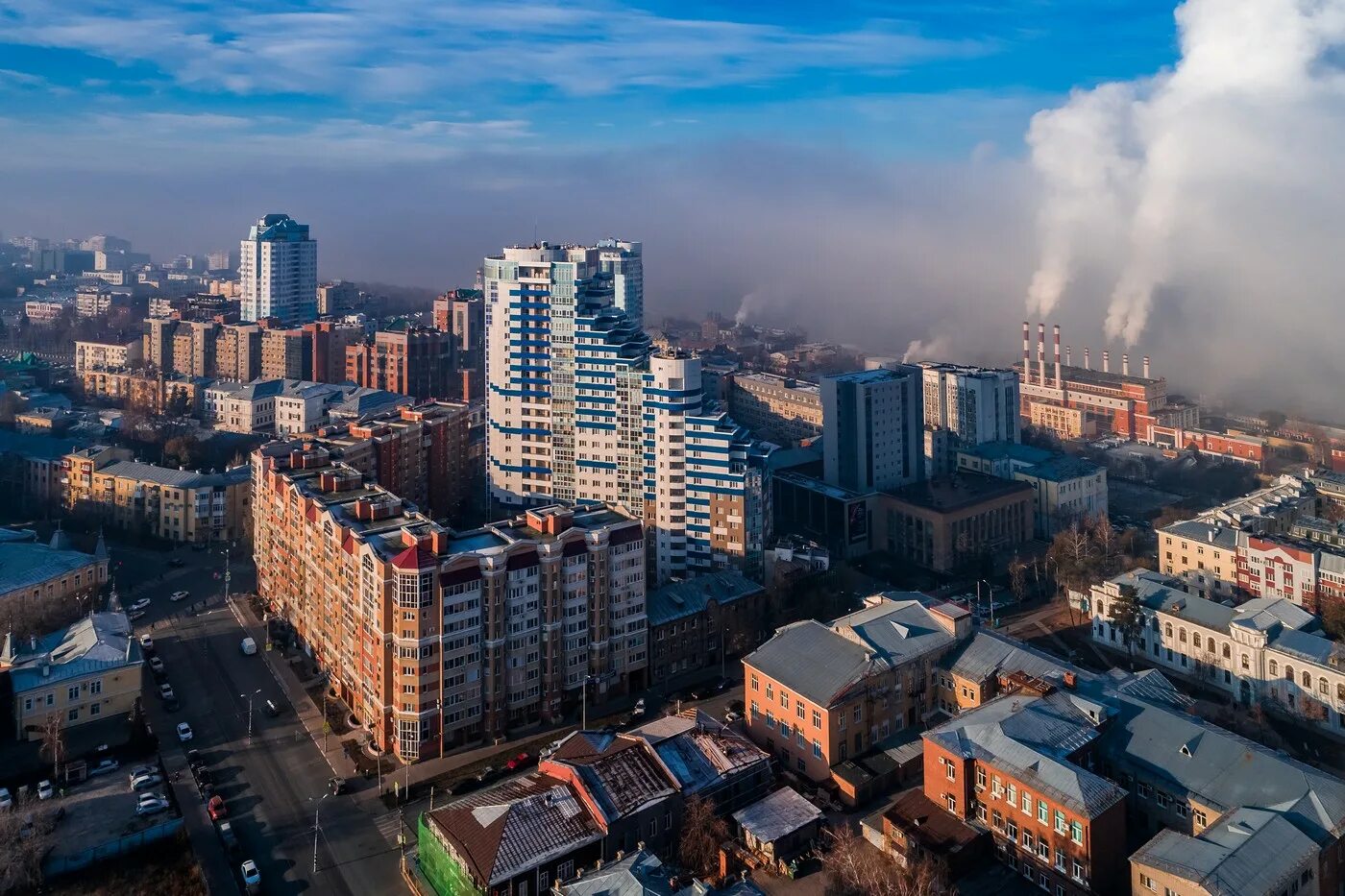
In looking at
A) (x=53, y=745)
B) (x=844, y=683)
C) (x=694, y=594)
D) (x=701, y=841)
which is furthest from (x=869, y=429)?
(x=53, y=745)

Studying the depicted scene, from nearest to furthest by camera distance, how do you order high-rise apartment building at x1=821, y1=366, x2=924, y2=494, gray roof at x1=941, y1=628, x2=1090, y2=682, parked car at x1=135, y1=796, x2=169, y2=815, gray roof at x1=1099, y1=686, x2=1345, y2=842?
gray roof at x1=1099, y1=686, x2=1345, y2=842, parked car at x1=135, y1=796, x2=169, y2=815, gray roof at x1=941, y1=628, x2=1090, y2=682, high-rise apartment building at x1=821, y1=366, x2=924, y2=494

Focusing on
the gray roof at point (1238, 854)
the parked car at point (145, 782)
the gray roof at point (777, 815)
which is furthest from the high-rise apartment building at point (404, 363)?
the gray roof at point (1238, 854)

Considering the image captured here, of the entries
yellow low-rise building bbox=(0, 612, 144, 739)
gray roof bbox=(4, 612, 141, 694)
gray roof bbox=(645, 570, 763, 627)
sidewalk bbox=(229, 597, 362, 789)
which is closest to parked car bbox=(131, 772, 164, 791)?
yellow low-rise building bbox=(0, 612, 144, 739)

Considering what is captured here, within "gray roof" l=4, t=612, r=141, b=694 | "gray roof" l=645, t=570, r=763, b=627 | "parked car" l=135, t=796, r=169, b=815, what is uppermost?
"gray roof" l=645, t=570, r=763, b=627

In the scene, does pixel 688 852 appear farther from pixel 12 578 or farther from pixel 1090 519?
pixel 1090 519

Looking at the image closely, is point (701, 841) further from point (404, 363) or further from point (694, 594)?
point (404, 363)

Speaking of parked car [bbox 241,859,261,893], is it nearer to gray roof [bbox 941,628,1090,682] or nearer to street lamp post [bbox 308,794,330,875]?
street lamp post [bbox 308,794,330,875]

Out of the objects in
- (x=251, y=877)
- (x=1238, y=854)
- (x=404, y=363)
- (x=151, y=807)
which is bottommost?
(x=251, y=877)
